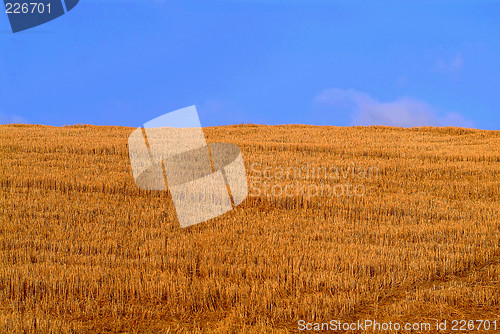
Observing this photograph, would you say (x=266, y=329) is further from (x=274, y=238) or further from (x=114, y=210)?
(x=114, y=210)

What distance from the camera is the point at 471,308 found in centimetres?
710

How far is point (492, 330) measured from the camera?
654 cm

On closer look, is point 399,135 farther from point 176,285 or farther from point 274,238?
point 176,285

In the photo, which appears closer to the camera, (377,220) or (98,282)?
(98,282)

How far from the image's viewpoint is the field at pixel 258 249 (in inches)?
267

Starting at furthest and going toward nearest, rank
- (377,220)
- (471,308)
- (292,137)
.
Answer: (292,137)
(377,220)
(471,308)

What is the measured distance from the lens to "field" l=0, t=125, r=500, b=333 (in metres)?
6.77

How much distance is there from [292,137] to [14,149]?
14.4 meters

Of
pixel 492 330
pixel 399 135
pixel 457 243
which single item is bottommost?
pixel 492 330

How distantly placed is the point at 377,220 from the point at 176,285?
21.0ft

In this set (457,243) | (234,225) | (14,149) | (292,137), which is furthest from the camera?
(292,137)

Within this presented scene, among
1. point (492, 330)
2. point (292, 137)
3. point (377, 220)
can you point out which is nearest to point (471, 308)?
point (492, 330)

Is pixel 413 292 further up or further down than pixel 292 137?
further down

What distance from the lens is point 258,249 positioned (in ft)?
30.1
